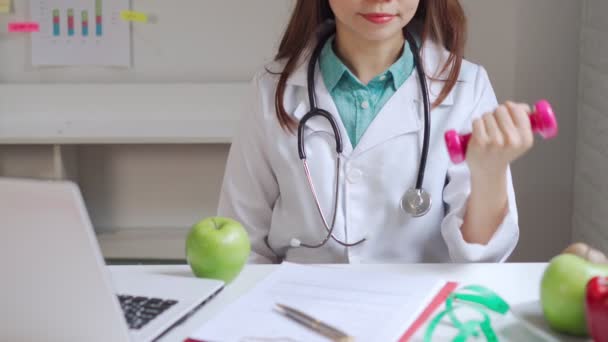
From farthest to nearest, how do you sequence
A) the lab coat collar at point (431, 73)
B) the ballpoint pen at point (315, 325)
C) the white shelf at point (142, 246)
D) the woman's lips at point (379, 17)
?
the white shelf at point (142, 246) → the lab coat collar at point (431, 73) → the woman's lips at point (379, 17) → the ballpoint pen at point (315, 325)

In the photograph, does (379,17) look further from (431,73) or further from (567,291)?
(567,291)

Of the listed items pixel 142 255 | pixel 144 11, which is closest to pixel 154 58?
pixel 144 11

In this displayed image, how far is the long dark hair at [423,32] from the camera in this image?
1.62 metres

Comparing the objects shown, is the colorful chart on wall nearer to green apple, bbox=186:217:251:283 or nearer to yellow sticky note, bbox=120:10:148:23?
yellow sticky note, bbox=120:10:148:23

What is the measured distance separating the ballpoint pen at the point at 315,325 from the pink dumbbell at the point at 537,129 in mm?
335

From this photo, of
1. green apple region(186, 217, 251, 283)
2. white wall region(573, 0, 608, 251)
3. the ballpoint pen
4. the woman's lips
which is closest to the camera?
the ballpoint pen

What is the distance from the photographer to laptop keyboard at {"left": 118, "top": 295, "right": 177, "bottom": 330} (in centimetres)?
107

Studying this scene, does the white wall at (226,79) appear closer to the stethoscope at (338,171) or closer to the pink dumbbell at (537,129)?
the stethoscope at (338,171)

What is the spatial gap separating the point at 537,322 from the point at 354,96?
0.65m

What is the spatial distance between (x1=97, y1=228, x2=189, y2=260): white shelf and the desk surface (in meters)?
1.64

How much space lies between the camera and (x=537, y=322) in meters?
1.10

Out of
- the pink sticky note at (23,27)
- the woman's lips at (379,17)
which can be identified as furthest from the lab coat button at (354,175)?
the pink sticky note at (23,27)

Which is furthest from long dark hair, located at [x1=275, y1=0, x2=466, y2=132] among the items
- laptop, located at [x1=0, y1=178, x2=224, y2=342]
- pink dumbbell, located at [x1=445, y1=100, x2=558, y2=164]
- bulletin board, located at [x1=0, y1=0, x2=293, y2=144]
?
bulletin board, located at [x1=0, y1=0, x2=293, y2=144]

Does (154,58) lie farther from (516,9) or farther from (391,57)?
(391,57)
